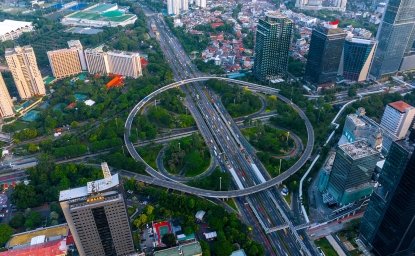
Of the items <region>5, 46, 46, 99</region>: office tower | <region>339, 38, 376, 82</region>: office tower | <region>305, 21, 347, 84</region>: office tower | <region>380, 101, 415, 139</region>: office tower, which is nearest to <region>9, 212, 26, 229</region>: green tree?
<region>5, 46, 46, 99</region>: office tower

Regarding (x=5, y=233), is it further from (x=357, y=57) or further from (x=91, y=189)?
(x=357, y=57)

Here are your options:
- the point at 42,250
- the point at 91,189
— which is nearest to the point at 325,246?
the point at 91,189

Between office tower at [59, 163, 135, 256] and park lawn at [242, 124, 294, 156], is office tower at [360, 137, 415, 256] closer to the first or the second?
park lawn at [242, 124, 294, 156]

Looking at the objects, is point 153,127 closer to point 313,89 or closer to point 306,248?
point 306,248

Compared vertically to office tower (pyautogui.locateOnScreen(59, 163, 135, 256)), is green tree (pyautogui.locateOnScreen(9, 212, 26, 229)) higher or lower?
lower

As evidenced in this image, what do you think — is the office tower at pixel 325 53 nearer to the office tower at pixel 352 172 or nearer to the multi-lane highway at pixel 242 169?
the multi-lane highway at pixel 242 169

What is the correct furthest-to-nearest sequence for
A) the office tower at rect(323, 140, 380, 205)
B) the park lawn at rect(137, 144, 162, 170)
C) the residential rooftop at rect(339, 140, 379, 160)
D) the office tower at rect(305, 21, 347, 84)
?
the office tower at rect(305, 21, 347, 84) → the park lawn at rect(137, 144, 162, 170) → the office tower at rect(323, 140, 380, 205) → the residential rooftop at rect(339, 140, 379, 160)

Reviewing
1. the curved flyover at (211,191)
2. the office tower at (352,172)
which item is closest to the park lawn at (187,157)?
the curved flyover at (211,191)

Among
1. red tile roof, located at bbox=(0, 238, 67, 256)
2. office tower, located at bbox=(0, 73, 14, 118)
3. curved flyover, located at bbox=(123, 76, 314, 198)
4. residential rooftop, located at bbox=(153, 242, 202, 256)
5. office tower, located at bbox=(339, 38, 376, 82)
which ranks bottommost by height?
red tile roof, located at bbox=(0, 238, 67, 256)
